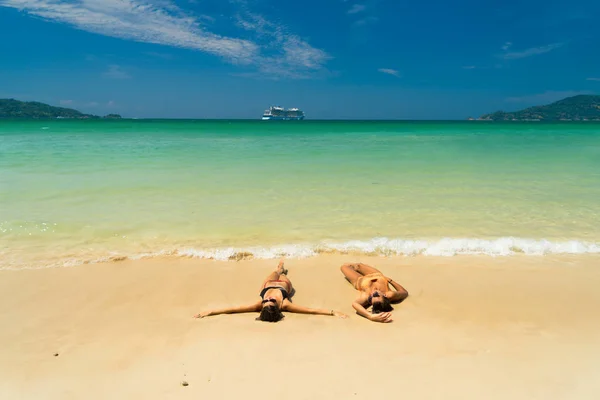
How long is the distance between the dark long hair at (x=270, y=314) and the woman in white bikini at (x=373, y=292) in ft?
3.60

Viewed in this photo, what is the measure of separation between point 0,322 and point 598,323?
7756 mm

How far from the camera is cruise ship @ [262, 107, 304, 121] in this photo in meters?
128

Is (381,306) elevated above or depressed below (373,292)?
below

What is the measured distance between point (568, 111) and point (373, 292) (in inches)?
5723

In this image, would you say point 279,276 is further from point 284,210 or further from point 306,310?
point 284,210

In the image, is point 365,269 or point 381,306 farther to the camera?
point 365,269

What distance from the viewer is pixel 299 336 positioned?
4488mm

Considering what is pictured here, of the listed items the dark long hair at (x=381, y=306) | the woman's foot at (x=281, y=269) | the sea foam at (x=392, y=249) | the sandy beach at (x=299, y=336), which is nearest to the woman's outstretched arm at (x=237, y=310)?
the sandy beach at (x=299, y=336)

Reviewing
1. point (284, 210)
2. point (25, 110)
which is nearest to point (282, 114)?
point (25, 110)

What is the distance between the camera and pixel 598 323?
473 cm

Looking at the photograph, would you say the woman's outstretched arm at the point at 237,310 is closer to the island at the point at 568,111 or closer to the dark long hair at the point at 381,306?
the dark long hair at the point at 381,306

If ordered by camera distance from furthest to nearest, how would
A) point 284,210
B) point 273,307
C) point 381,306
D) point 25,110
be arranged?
1. point 25,110
2. point 284,210
3. point 381,306
4. point 273,307

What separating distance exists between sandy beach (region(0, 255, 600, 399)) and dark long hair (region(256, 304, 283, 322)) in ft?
0.37

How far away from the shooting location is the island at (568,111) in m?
112
